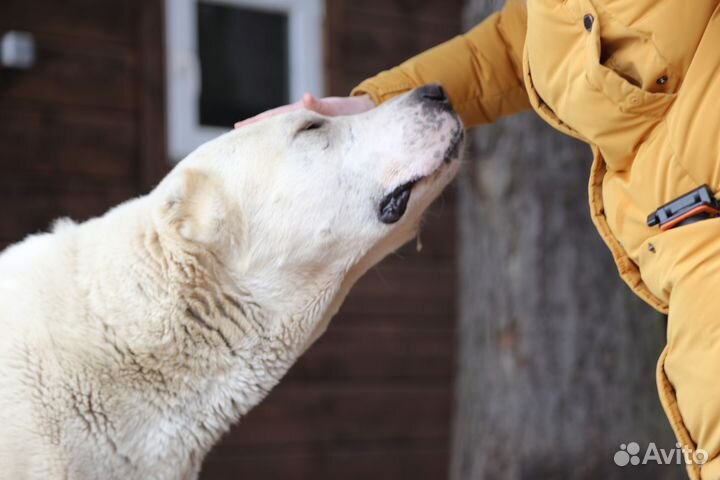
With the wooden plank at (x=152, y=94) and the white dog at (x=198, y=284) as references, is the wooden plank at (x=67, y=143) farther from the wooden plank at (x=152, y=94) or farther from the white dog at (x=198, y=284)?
the white dog at (x=198, y=284)

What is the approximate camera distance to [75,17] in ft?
19.4

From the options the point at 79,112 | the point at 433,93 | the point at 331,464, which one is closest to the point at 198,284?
the point at 433,93

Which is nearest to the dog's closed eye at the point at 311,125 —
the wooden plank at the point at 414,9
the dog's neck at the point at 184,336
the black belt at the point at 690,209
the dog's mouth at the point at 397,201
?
the dog's mouth at the point at 397,201

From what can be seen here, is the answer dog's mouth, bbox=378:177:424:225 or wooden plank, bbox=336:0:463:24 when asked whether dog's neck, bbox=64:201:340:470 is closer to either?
dog's mouth, bbox=378:177:424:225

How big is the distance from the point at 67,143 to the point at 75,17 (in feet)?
2.35

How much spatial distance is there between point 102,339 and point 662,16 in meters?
1.54

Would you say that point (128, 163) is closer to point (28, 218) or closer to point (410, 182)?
point (28, 218)

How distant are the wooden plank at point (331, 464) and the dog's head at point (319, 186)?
3.56 meters

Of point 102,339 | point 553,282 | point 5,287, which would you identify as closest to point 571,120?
point 102,339

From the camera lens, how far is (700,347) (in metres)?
2.01

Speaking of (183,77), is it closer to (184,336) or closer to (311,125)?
(311,125)

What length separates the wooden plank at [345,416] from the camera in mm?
6395

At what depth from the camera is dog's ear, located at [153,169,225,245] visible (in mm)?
2736

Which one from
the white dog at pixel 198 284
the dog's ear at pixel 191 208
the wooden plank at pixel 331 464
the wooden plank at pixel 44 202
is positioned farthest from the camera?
the wooden plank at pixel 331 464
